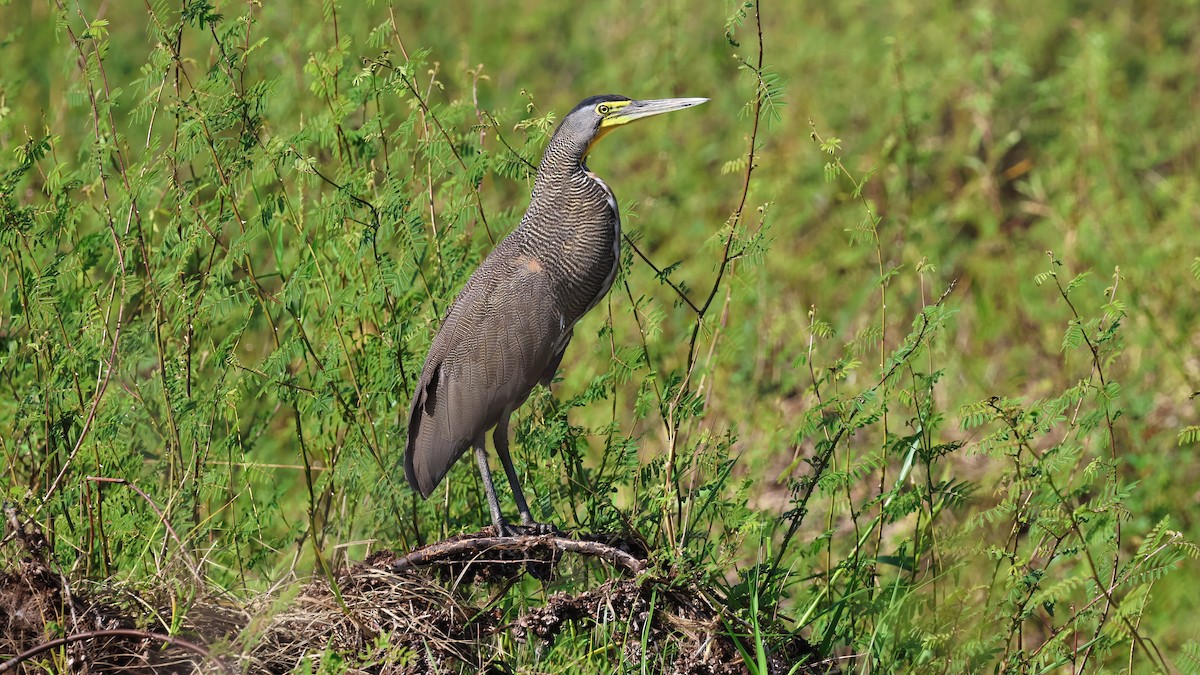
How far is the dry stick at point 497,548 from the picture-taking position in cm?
413

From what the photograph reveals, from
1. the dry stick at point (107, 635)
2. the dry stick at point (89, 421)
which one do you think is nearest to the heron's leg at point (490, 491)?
the dry stick at point (107, 635)

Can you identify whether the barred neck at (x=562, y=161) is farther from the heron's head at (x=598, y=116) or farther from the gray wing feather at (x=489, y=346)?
the gray wing feather at (x=489, y=346)

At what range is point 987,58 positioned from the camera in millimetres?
8562

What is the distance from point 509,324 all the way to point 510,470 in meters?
0.51

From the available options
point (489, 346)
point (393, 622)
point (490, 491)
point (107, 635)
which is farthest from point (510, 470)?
point (107, 635)

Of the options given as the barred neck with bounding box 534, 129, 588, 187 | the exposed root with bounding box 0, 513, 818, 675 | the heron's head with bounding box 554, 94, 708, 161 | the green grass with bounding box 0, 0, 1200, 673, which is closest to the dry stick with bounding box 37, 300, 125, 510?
the green grass with bounding box 0, 0, 1200, 673

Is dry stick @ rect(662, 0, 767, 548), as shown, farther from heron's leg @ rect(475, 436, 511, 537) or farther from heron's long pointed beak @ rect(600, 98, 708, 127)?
heron's long pointed beak @ rect(600, 98, 708, 127)

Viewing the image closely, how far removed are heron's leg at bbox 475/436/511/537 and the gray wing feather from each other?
54 mm

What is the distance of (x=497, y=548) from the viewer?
421 centimetres

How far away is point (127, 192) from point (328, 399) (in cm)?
95

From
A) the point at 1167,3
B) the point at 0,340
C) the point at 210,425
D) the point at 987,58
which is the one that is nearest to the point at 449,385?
the point at 210,425

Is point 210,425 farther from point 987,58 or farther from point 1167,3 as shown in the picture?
point 1167,3

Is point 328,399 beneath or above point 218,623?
above

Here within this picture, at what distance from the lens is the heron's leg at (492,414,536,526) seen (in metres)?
4.74
